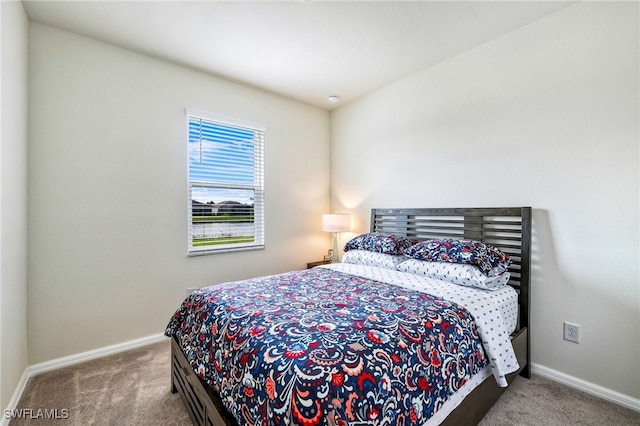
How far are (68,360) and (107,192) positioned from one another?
136cm

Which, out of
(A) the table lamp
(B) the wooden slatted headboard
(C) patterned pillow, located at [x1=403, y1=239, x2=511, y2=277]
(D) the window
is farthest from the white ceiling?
(C) patterned pillow, located at [x1=403, y1=239, x2=511, y2=277]

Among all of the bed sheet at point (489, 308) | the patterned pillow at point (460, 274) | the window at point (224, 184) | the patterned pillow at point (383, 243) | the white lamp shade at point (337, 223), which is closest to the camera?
the bed sheet at point (489, 308)

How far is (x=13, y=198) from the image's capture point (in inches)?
71.7

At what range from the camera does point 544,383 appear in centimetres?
206

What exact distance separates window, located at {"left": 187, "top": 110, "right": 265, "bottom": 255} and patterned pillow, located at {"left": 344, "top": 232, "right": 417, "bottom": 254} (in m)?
1.22

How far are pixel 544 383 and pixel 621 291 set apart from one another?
81 centimetres

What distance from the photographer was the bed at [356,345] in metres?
0.99

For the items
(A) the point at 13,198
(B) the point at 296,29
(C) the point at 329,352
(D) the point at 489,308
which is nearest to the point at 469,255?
(D) the point at 489,308

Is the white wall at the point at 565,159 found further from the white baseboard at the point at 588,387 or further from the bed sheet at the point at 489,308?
the bed sheet at the point at 489,308

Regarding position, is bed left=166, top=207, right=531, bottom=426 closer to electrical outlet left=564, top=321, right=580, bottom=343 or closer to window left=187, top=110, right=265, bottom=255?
electrical outlet left=564, top=321, right=580, bottom=343

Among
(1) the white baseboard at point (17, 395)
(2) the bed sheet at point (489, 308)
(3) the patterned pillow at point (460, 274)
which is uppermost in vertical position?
(3) the patterned pillow at point (460, 274)

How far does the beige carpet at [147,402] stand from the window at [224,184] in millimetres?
1177

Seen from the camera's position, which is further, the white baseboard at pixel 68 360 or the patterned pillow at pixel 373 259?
the patterned pillow at pixel 373 259

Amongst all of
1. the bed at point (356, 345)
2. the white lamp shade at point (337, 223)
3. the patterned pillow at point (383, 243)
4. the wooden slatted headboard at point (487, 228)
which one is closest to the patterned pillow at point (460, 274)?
the bed at point (356, 345)
